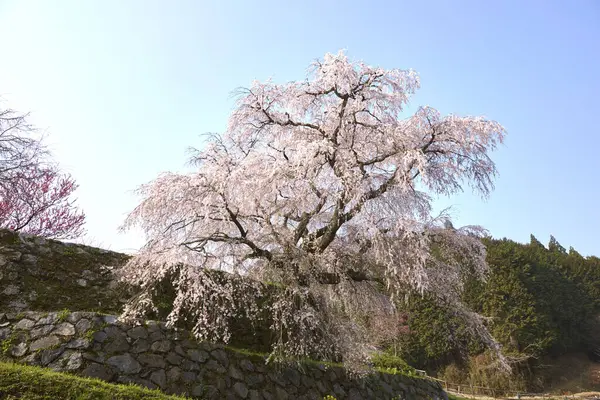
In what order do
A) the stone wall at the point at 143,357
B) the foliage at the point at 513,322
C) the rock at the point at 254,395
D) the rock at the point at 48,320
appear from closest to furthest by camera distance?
the stone wall at the point at 143,357
the rock at the point at 48,320
the rock at the point at 254,395
the foliage at the point at 513,322

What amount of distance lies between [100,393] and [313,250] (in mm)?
5655

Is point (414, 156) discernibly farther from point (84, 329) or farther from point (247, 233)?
point (84, 329)

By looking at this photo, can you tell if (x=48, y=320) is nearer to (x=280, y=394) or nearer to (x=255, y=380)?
(x=255, y=380)

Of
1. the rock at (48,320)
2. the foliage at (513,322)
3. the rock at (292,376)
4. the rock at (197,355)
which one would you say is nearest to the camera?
the rock at (48,320)

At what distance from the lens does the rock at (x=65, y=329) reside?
6.69 meters

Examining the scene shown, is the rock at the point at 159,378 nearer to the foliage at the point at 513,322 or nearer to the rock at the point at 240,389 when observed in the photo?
the rock at the point at 240,389

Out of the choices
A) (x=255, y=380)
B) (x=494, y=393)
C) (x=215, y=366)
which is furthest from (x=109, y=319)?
(x=494, y=393)

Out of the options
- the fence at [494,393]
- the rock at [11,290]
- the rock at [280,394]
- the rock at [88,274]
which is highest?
the rock at [88,274]

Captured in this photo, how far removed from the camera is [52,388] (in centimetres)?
479

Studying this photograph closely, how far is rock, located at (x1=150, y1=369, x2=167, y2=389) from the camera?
687cm

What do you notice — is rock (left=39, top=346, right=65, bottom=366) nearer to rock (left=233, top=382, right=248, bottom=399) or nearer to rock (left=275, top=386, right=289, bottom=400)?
rock (left=233, top=382, right=248, bottom=399)

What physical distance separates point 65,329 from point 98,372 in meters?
1.06

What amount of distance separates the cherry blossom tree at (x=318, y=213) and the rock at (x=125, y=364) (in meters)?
1.13

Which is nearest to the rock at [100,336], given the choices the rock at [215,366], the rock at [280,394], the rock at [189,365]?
the rock at [189,365]
